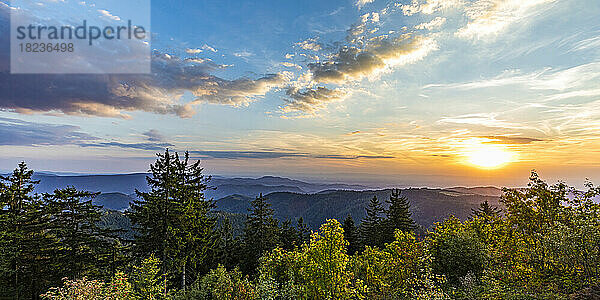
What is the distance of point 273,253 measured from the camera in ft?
89.6

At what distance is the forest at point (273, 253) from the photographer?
14.9 meters

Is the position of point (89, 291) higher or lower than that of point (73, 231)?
higher

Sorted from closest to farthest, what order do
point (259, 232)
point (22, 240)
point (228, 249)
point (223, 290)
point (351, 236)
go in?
point (223, 290)
point (22, 240)
point (259, 232)
point (228, 249)
point (351, 236)

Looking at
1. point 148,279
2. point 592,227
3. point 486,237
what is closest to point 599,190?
point 592,227

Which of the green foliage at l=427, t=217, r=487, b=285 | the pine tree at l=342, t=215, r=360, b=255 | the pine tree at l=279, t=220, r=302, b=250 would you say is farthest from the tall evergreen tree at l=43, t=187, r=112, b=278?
the pine tree at l=342, t=215, r=360, b=255

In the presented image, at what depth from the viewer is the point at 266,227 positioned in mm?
45625

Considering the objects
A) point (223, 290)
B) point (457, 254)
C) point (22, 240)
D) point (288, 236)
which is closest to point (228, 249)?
point (288, 236)

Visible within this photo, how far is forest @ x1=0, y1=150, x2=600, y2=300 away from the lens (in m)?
14.9

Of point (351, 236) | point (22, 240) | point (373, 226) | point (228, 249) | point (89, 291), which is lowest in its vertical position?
point (351, 236)

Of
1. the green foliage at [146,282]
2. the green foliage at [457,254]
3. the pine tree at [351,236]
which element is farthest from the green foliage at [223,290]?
the pine tree at [351,236]

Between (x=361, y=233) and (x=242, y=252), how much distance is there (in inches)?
1149

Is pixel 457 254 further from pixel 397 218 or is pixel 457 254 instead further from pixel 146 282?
pixel 397 218

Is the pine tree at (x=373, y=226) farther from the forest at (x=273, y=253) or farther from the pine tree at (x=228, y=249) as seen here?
the pine tree at (x=228, y=249)

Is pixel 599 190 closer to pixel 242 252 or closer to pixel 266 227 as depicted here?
pixel 266 227
